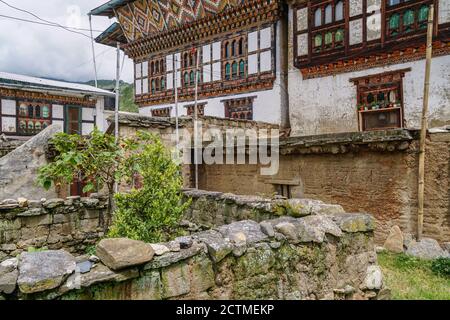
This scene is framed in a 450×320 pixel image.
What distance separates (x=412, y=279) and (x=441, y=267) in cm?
76

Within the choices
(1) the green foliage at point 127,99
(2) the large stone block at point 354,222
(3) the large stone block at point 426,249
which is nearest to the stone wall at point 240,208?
(2) the large stone block at point 354,222

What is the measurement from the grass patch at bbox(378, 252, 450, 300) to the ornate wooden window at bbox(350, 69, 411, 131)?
8709mm

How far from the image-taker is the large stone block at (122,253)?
2.67 meters

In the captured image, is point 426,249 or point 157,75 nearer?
point 426,249

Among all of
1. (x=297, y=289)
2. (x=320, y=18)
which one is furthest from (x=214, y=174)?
(x=320, y=18)

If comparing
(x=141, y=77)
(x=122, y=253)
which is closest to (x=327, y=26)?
(x=141, y=77)

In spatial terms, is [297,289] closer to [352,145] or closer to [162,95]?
[352,145]

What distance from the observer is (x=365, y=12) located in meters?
13.8

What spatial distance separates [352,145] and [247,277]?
5.01 metres

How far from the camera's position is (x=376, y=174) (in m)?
7.18

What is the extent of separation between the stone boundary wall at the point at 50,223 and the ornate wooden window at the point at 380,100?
11.5 m

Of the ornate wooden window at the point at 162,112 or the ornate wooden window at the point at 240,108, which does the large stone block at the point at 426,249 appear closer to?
the ornate wooden window at the point at 240,108

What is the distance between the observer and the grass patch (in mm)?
4676

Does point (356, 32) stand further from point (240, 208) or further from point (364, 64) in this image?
point (240, 208)
